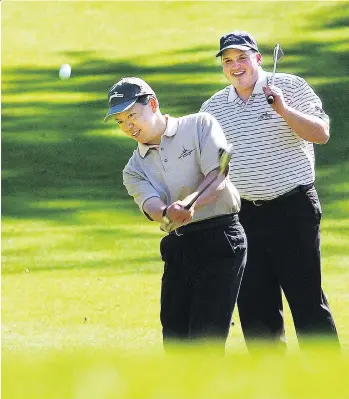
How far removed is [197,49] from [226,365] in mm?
22116

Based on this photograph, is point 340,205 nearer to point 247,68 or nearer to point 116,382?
point 247,68

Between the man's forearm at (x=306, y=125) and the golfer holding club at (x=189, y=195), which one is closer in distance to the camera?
the golfer holding club at (x=189, y=195)

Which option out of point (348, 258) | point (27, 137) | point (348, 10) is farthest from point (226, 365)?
point (348, 10)

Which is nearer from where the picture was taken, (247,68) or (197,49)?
(247,68)

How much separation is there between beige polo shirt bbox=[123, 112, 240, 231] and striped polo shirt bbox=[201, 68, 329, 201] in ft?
2.14

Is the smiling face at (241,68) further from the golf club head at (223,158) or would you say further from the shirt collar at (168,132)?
the golf club head at (223,158)

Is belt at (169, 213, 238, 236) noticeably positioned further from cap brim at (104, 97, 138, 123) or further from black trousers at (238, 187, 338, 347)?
black trousers at (238, 187, 338, 347)

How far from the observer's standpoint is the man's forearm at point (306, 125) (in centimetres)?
574

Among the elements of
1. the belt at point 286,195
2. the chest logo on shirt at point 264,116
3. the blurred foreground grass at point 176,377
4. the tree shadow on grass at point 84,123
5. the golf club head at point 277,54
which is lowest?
the tree shadow on grass at point 84,123

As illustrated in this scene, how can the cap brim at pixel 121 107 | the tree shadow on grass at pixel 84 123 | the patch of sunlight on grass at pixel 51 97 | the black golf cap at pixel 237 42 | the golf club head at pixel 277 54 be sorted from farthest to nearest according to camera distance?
the patch of sunlight on grass at pixel 51 97
the tree shadow on grass at pixel 84 123
the golf club head at pixel 277 54
the black golf cap at pixel 237 42
the cap brim at pixel 121 107

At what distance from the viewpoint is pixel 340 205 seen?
1459 centimetres

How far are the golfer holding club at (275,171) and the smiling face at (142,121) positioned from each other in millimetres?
692

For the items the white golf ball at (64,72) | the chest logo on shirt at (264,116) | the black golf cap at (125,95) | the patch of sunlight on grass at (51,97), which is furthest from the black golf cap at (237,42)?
the white golf ball at (64,72)

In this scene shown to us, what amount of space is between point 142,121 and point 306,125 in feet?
2.97
